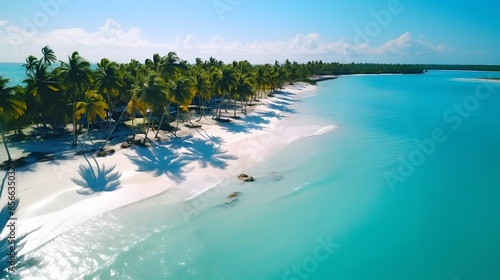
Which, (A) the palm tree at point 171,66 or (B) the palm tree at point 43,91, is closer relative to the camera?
(B) the palm tree at point 43,91

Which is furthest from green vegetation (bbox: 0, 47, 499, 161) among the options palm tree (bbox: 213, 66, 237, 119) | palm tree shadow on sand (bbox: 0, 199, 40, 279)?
palm tree shadow on sand (bbox: 0, 199, 40, 279)

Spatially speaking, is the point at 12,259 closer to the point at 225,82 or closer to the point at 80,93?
the point at 80,93

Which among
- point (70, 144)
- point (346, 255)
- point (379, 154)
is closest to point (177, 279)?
point (346, 255)

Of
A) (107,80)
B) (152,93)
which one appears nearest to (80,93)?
(107,80)

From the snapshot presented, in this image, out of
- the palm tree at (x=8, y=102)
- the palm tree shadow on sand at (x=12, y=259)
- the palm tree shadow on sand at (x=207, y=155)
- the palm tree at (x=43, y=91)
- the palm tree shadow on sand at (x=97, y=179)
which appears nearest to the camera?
the palm tree shadow on sand at (x=12, y=259)

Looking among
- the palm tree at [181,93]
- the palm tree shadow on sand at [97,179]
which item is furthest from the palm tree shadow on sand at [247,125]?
the palm tree shadow on sand at [97,179]

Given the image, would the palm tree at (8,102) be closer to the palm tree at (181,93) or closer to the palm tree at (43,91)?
the palm tree at (43,91)
